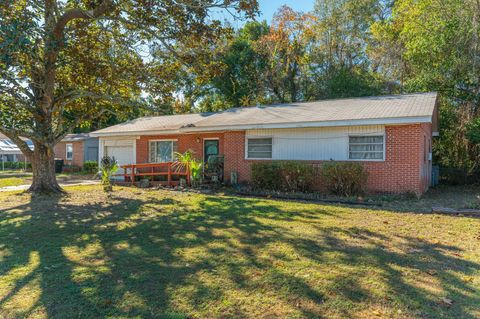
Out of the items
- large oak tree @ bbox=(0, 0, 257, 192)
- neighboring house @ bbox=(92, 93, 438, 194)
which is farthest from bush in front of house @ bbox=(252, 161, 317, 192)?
large oak tree @ bbox=(0, 0, 257, 192)

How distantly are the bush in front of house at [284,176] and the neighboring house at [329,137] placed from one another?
91cm

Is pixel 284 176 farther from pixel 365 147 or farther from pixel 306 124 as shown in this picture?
pixel 365 147

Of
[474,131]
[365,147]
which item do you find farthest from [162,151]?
[474,131]

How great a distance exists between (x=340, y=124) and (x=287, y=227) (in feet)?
19.3

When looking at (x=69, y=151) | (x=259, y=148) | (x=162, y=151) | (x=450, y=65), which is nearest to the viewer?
(x=259, y=148)

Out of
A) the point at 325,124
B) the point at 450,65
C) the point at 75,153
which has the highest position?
the point at 450,65

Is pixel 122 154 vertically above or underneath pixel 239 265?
above

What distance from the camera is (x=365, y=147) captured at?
37.9 feet

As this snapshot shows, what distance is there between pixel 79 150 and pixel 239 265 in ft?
84.0

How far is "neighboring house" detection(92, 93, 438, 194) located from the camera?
10812mm

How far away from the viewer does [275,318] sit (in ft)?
10.4

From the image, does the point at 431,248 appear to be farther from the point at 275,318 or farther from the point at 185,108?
the point at 185,108

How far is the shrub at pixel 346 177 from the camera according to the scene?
10805 mm

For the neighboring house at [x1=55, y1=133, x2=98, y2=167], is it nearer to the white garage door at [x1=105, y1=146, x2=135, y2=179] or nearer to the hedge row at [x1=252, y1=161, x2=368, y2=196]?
the white garage door at [x1=105, y1=146, x2=135, y2=179]
